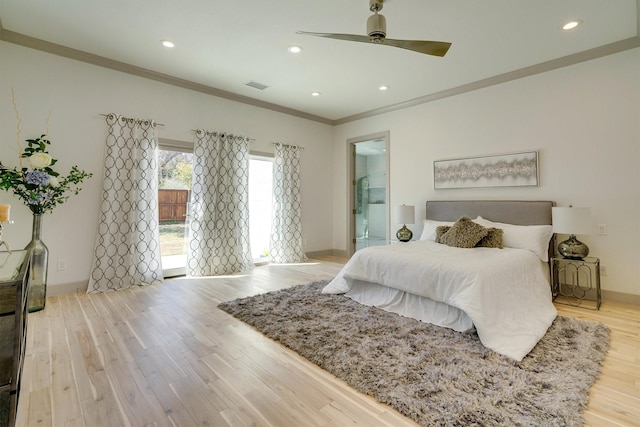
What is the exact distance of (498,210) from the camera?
13.1ft

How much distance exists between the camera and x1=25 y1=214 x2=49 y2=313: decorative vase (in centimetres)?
295

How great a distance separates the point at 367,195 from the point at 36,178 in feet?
18.2

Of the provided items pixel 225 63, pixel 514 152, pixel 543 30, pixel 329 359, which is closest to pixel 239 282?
pixel 329 359

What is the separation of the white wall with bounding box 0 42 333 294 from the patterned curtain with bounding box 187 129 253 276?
0.38 m

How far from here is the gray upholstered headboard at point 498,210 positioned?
3.64 m

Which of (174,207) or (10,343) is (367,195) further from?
(10,343)

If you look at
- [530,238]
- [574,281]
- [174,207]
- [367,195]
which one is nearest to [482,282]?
[530,238]

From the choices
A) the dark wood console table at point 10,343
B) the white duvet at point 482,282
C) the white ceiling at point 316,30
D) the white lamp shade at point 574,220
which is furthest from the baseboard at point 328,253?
the dark wood console table at point 10,343

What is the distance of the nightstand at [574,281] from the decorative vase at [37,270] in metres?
5.44

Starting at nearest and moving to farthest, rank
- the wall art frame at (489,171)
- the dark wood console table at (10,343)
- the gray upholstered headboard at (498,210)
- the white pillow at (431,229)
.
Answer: the dark wood console table at (10,343) → the gray upholstered headboard at (498,210) → the wall art frame at (489,171) → the white pillow at (431,229)

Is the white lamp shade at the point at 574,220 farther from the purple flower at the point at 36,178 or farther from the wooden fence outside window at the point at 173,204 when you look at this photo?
the purple flower at the point at 36,178

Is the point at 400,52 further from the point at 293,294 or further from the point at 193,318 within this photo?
the point at 193,318

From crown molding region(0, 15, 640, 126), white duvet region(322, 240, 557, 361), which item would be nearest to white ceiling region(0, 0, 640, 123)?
crown molding region(0, 15, 640, 126)

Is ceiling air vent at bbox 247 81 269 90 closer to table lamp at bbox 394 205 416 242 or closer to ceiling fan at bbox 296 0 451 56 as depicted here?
ceiling fan at bbox 296 0 451 56
